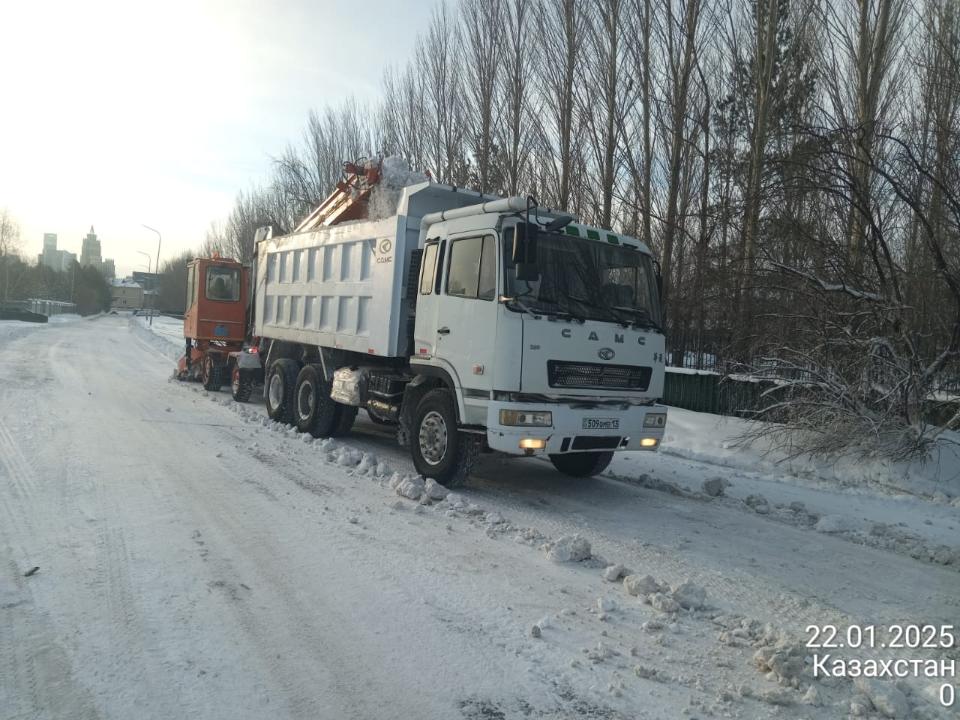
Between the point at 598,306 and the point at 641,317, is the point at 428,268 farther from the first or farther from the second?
the point at 641,317

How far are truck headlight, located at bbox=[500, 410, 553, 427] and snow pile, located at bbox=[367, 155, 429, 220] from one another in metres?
4.41

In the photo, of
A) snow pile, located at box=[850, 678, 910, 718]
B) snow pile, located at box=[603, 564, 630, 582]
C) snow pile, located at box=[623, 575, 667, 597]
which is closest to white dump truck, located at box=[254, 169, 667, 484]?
snow pile, located at box=[603, 564, 630, 582]

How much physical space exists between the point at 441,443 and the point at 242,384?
741 cm

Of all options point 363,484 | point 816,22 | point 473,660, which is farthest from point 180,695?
point 816,22

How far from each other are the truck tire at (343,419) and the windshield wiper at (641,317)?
4.51 metres

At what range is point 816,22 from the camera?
13703 millimetres

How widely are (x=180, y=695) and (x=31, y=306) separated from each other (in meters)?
69.6

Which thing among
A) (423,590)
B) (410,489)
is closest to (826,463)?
(410,489)

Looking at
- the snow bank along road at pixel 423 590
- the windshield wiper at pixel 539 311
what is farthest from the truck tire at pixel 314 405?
the windshield wiper at pixel 539 311

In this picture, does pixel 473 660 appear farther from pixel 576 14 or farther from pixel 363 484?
pixel 576 14

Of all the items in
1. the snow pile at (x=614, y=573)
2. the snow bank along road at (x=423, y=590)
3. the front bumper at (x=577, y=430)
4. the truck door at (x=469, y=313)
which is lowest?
the snow bank along road at (x=423, y=590)

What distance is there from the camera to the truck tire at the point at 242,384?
44.9 feet

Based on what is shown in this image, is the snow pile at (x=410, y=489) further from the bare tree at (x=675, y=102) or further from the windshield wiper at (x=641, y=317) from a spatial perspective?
the bare tree at (x=675, y=102)

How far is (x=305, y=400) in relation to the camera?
35.8 ft
